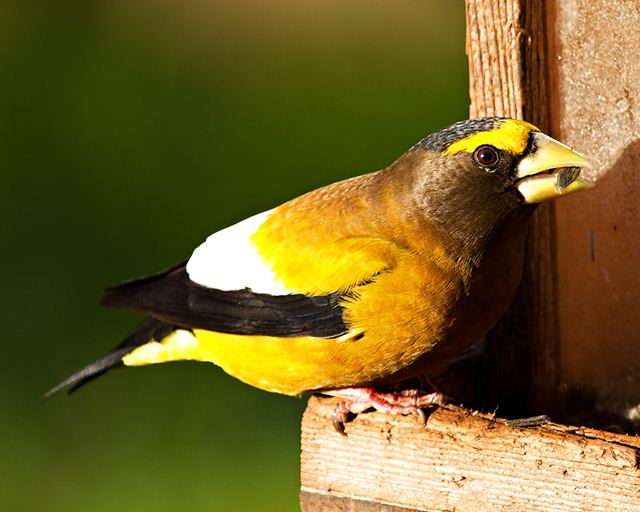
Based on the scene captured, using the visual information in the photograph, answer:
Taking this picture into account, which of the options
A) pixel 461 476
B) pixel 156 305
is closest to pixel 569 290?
pixel 461 476

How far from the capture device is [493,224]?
3285 mm

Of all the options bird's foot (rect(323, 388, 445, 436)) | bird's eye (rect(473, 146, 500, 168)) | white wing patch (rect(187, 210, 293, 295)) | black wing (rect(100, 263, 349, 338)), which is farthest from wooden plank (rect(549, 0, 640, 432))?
white wing patch (rect(187, 210, 293, 295))

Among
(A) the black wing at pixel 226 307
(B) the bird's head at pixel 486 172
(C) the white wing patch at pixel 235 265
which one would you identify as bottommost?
(A) the black wing at pixel 226 307

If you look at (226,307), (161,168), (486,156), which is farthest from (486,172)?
(161,168)

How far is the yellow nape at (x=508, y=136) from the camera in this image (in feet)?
10.1

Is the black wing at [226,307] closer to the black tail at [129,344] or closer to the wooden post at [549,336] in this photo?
the black tail at [129,344]

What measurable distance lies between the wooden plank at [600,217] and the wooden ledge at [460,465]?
0.61m

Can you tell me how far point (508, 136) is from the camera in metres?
3.11

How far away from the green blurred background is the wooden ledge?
2322mm

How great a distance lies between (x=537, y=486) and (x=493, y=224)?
0.81 metres

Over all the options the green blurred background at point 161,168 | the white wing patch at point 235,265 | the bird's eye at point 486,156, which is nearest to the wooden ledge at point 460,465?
the white wing patch at point 235,265

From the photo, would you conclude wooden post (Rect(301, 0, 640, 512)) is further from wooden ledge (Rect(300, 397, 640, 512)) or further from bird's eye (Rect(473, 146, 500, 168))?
bird's eye (Rect(473, 146, 500, 168))

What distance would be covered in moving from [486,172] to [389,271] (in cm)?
41

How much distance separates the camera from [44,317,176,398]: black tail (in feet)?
12.8
